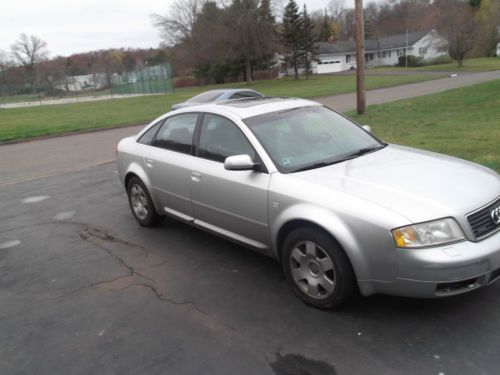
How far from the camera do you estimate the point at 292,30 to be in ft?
168

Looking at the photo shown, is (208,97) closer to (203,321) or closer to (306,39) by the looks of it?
(203,321)

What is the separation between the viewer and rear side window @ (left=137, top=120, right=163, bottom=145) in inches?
212

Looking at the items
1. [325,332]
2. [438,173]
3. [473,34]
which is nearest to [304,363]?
[325,332]

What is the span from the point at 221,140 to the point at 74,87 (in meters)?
60.2

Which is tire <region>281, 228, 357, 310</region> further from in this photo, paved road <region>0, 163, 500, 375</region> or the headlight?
the headlight

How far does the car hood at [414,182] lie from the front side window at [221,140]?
2.33ft

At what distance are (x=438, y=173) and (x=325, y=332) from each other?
155 cm

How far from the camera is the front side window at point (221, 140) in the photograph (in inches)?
162

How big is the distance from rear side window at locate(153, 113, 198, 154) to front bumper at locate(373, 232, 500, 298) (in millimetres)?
2578

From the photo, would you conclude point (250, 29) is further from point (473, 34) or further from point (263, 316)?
point (263, 316)

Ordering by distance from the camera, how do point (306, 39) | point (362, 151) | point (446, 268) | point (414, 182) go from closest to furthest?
1. point (446, 268)
2. point (414, 182)
3. point (362, 151)
4. point (306, 39)

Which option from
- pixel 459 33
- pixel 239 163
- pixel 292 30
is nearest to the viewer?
pixel 239 163

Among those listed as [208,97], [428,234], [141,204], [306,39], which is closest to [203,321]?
[428,234]

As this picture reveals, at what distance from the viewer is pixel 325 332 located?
3137mm
